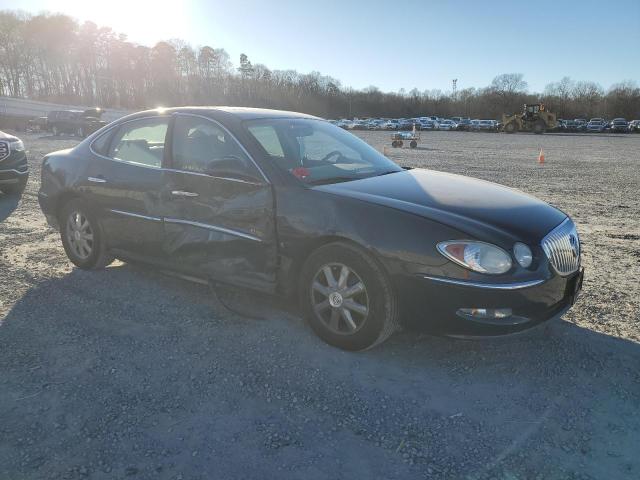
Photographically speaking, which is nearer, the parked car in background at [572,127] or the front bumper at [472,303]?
the front bumper at [472,303]

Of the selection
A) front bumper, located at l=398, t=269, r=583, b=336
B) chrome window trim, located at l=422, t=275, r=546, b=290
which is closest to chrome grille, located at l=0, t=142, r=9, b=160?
front bumper, located at l=398, t=269, r=583, b=336

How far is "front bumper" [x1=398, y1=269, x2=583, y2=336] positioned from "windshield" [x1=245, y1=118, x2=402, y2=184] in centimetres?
115

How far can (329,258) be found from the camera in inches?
137

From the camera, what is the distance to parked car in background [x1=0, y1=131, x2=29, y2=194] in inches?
359

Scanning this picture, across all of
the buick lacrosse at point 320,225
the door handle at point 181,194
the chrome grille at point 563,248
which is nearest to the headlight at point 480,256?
the buick lacrosse at point 320,225

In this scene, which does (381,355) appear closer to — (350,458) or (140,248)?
(350,458)

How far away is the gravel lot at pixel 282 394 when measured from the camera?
2486 mm

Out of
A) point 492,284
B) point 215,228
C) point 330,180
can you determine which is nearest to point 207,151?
point 215,228

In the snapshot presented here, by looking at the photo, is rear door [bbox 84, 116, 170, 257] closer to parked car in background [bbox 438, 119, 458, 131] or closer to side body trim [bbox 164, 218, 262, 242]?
side body trim [bbox 164, 218, 262, 242]

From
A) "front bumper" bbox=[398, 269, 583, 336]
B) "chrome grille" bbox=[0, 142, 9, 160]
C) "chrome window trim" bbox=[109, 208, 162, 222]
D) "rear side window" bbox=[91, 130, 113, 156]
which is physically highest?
"rear side window" bbox=[91, 130, 113, 156]

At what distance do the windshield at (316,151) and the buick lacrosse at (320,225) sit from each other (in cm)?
2

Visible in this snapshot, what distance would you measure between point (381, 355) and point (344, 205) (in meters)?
1.06

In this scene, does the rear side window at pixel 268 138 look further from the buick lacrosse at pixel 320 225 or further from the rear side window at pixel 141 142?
the rear side window at pixel 141 142

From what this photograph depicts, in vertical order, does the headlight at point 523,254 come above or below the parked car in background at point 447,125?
below
